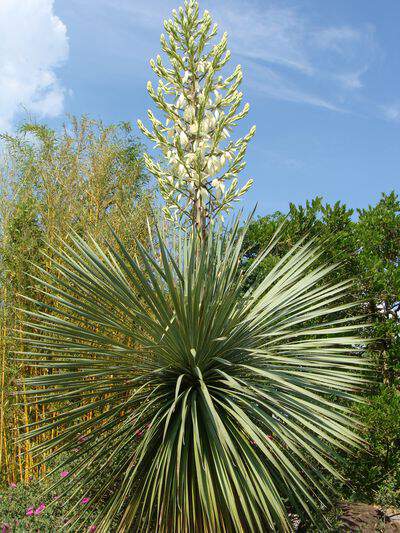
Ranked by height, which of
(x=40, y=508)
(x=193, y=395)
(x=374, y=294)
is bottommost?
(x=40, y=508)

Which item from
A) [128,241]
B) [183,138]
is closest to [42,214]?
[128,241]

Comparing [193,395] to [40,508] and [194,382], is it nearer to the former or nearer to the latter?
[194,382]

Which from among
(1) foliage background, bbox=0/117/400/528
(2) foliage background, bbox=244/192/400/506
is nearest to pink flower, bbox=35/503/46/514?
(1) foliage background, bbox=0/117/400/528

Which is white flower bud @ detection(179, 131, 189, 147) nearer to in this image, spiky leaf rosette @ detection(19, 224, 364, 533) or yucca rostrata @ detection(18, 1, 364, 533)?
yucca rostrata @ detection(18, 1, 364, 533)

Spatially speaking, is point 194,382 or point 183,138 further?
point 183,138

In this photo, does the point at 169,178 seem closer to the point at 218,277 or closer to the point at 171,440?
the point at 218,277

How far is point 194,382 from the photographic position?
10.8 feet

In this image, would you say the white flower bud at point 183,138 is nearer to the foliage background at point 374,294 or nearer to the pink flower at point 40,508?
the foliage background at point 374,294

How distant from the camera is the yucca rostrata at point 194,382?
2965 mm

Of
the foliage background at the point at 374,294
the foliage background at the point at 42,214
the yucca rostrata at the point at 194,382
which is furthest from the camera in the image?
the foliage background at the point at 42,214

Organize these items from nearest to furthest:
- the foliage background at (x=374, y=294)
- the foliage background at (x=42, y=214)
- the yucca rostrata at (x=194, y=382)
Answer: the yucca rostrata at (x=194, y=382), the foliage background at (x=374, y=294), the foliage background at (x=42, y=214)

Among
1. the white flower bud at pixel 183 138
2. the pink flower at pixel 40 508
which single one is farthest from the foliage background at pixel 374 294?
the pink flower at pixel 40 508

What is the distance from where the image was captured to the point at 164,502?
301 cm

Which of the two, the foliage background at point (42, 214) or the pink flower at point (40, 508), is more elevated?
the foliage background at point (42, 214)
